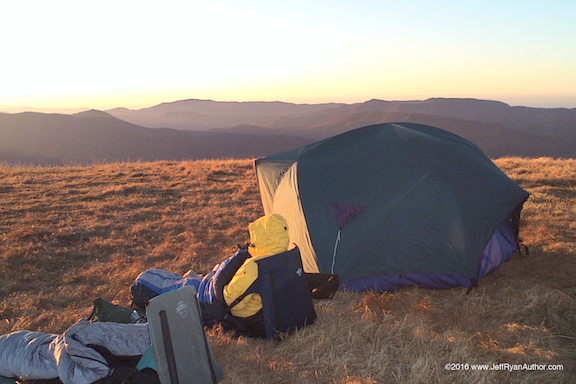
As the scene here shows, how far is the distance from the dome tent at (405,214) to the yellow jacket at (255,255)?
1494mm

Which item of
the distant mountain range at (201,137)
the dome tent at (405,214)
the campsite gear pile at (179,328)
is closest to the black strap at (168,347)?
the campsite gear pile at (179,328)

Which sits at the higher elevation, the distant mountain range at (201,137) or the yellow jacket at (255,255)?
the distant mountain range at (201,137)

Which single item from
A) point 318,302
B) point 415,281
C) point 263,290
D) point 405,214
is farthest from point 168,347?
point 405,214

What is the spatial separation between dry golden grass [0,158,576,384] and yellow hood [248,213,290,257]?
982 mm

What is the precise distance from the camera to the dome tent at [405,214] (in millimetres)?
4891

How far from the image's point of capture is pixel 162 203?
408 inches

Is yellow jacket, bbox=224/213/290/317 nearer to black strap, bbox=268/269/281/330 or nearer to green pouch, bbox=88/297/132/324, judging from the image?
black strap, bbox=268/269/281/330

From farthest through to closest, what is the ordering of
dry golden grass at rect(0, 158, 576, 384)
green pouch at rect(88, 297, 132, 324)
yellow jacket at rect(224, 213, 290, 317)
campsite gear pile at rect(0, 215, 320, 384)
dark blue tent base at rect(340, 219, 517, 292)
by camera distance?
dark blue tent base at rect(340, 219, 517, 292)
green pouch at rect(88, 297, 132, 324)
yellow jacket at rect(224, 213, 290, 317)
dry golden grass at rect(0, 158, 576, 384)
campsite gear pile at rect(0, 215, 320, 384)

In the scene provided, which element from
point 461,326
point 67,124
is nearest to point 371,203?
point 461,326

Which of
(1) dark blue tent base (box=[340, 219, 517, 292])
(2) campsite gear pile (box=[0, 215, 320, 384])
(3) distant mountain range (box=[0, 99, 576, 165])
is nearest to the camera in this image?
(2) campsite gear pile (box=[0, 215, 320, 384])

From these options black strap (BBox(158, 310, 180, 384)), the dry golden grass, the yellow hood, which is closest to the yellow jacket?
the yellow hood

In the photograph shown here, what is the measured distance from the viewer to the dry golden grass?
3.33 meters

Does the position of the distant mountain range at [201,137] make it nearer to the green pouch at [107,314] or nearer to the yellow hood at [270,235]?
the green pouch at [107,314]

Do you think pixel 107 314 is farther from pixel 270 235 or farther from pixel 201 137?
pixel 201 137
